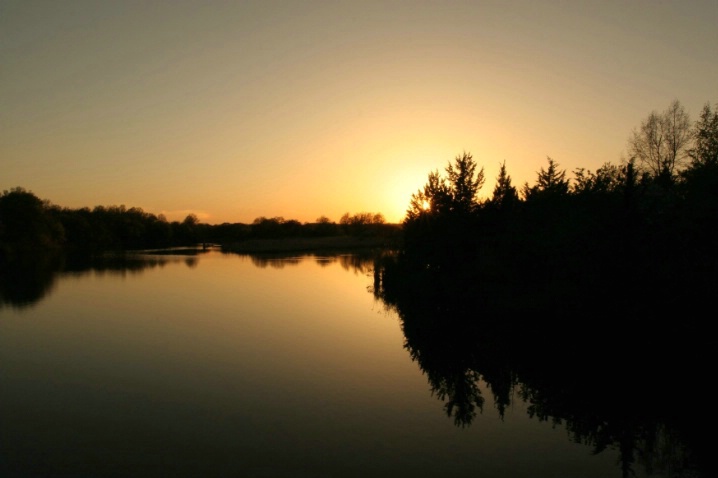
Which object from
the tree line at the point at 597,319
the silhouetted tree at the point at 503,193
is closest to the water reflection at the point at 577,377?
the tree line at the point at 597,319

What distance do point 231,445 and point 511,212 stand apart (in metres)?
23.4

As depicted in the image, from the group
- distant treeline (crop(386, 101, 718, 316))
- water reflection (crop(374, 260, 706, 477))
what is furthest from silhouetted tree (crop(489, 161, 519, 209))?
water reflection (crop(374, 260, 706, 477))

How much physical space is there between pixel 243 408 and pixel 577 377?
940cm

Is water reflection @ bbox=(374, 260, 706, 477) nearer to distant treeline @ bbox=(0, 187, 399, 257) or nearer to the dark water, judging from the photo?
the dark water

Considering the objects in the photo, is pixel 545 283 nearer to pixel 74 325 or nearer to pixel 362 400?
pixel 362 400

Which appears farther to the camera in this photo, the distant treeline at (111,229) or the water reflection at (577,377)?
the distant treeline at (111,229)

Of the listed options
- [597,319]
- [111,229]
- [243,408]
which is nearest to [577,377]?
[597,319]

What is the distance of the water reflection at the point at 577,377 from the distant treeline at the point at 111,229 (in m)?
38.2

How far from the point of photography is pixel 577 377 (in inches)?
576

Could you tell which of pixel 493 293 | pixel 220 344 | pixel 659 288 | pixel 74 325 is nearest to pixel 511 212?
pixel 493 293

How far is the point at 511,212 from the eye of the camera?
1164 inches

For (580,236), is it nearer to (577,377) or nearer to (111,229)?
(577,377)

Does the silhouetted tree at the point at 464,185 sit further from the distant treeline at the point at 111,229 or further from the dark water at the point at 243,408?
the distant treeline at the point at 111,229

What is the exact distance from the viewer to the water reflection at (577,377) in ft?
34.2
